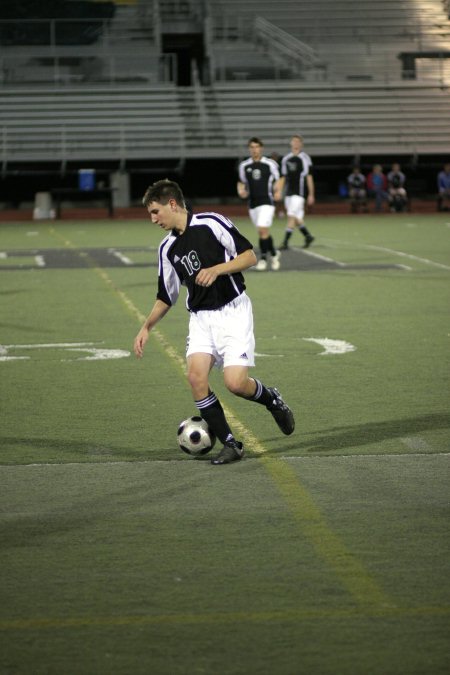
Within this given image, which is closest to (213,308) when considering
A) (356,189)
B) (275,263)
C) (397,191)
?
(275,263)

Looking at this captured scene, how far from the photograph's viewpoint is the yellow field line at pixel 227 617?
4609mm

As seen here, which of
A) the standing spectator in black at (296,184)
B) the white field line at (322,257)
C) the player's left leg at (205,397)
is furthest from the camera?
the standing spectator in black at (296,184)

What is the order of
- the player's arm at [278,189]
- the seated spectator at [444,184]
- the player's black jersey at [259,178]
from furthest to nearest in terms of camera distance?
the seated spectator at [444,184], the player's black jersey at [259,178], the player's arm at [278,189]

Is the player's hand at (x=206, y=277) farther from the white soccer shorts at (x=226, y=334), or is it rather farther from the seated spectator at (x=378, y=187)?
the seated spectator at (x=378, y=187)

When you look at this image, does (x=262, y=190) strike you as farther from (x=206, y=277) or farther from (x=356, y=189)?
(x=356, y=189)

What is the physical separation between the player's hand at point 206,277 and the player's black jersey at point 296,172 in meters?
17.9

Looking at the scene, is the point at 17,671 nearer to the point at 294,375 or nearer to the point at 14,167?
the point at 294,375

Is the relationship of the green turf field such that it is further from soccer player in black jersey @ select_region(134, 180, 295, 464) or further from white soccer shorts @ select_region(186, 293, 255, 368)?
white soccer shorts @ select_region(186, 293, 255, 368)

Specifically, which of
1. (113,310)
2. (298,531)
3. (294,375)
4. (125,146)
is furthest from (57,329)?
(125,146)

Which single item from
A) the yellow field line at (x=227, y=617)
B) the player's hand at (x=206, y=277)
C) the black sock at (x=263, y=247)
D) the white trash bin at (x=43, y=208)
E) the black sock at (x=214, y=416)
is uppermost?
the player's hand at (x=206, y=277)

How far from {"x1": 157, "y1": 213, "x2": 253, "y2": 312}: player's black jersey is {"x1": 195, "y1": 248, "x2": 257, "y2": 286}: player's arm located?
0.29 feet

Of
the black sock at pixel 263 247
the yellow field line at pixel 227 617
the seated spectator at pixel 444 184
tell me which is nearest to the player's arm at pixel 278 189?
the black sock at pixel 263 247

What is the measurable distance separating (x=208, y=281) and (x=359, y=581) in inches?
94.3

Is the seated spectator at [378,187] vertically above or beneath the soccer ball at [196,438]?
beneath
